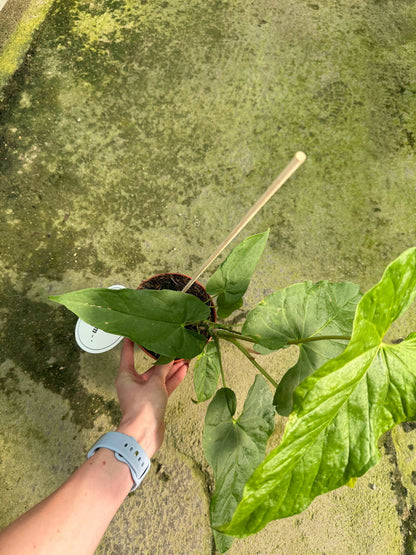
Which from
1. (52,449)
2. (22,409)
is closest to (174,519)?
(52,449)

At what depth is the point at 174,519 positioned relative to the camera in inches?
42.8

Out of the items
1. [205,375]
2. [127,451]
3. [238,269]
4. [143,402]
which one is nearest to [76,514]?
[127,451]

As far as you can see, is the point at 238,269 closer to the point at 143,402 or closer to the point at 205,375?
the point at 205,375

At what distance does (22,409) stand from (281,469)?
0.90 m

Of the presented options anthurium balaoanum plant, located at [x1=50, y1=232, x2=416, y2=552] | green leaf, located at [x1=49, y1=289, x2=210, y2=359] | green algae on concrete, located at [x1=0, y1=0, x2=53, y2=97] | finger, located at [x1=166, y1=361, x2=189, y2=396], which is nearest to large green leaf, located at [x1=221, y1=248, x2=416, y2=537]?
anthurium balaoanum plant, located at [x1=50, y1=232, x2=416, y2=552]

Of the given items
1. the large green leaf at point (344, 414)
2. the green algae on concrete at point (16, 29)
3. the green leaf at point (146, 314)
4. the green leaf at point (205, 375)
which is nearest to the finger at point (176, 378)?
the green leaf at point (205, 375)

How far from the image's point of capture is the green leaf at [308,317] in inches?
32.0

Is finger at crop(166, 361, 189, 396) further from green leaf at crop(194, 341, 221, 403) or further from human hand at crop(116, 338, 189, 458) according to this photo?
green leaf at crop(194, 341, 221, 403)

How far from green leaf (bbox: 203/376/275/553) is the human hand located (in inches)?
7.1

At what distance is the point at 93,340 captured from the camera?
121 centimetres

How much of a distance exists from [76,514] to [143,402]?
10.6 inches

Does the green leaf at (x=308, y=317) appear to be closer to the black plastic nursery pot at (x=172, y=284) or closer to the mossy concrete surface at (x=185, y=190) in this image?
the black plastic nursery pot at (x=172, y=284)

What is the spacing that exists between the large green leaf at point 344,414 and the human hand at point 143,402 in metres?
0.51

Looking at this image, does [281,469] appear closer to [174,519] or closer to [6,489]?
[174,519]
